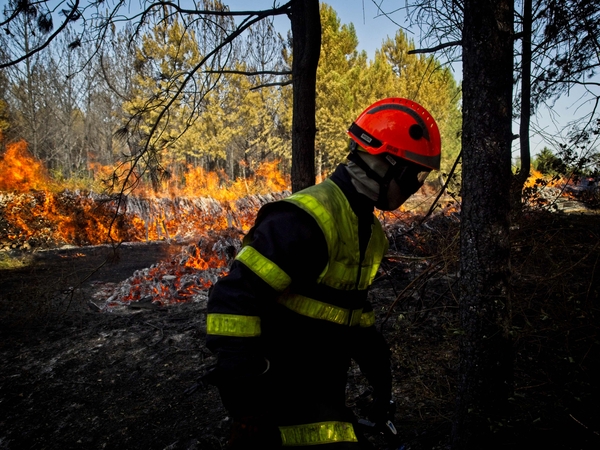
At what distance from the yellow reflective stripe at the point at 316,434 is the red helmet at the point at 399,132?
1250mm

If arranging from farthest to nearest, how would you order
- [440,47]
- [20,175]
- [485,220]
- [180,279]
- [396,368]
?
1. [20,175]
2. [180,279]
3. [440,47]
4. [396,368]
5. [485,220]

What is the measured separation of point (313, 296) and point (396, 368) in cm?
301

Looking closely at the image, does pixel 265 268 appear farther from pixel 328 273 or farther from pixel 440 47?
pixel 440 47

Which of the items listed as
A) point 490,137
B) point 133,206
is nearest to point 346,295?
point 490,137

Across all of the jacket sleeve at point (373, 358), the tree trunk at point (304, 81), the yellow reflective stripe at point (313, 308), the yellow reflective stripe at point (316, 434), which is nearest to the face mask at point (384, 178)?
the yellow reflective stripe at point (313, 308)

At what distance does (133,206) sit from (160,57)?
12939 mm

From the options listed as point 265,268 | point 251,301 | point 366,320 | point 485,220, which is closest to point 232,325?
point 251,301

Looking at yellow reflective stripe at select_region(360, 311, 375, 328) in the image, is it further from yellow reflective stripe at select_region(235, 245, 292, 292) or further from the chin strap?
yellow reflective stripe at select_region(235, 245, 292, 292)

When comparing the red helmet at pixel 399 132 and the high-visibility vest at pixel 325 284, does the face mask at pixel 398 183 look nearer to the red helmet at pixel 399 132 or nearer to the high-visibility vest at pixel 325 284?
the red helmet at pixel 399 132

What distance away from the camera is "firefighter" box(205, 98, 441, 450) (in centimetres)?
138

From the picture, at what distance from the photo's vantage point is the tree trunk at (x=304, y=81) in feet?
16.0

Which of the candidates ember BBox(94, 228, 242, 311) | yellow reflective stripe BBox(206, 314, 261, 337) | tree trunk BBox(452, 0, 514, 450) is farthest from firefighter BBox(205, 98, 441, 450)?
ember BBox(94, 228, 242, 311)

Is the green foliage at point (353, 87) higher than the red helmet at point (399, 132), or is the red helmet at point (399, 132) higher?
the green foliage at point (353, 87)

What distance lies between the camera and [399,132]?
181 cm
